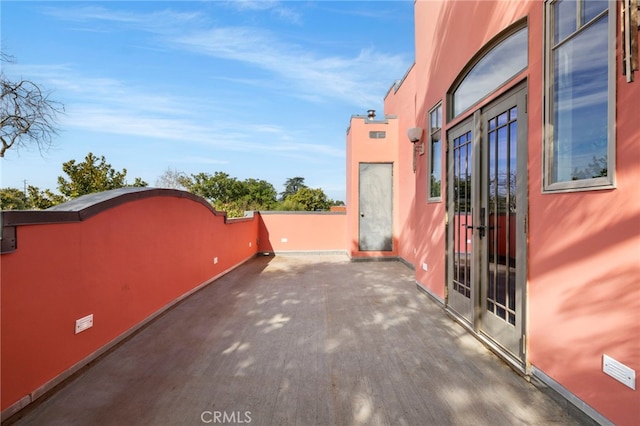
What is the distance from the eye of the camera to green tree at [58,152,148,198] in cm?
960

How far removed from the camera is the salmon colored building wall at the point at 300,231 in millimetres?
8781

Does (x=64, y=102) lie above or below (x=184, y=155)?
below

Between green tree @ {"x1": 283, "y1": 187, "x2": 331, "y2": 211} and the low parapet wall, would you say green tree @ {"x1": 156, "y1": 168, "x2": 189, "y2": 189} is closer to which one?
green tree @ {"x1": 283, "y1": 187, "x2": 331, "y2": 211}

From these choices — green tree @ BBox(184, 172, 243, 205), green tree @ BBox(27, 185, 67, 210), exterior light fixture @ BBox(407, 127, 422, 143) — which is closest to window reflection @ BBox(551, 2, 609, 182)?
exterior light fixture @ BBox(407, 127, 422, 143)

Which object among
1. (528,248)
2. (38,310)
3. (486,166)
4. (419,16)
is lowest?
(38,310)

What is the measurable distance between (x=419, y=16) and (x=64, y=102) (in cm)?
804

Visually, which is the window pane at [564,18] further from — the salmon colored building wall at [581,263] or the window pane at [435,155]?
the window pane at [435,155]

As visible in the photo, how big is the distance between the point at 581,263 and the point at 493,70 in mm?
1929

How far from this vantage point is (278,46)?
25.5 ft

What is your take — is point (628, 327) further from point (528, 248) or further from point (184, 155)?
point (184, 155)

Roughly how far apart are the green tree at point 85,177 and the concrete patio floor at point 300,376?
29.5ft

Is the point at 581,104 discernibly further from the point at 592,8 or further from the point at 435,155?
the point at 435,155

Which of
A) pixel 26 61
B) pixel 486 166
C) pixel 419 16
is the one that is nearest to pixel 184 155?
pixel 26 61

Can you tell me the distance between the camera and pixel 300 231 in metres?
8.84
